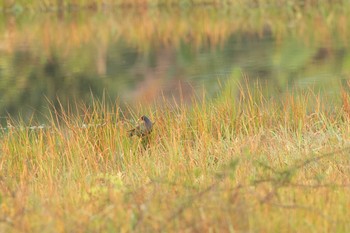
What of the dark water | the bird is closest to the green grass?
the bird

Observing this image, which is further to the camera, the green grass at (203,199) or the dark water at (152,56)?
the dark water at (152,56)

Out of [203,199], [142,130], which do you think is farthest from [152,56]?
[203,199]

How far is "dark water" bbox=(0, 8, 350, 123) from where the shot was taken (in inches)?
527

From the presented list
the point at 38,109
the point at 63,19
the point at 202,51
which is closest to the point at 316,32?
the point at 202,51

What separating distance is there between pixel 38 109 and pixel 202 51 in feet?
27.1

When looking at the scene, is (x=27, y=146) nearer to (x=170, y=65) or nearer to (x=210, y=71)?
(x=210, y=71)

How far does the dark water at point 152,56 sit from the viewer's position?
13383mm

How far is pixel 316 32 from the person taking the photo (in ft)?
73.9

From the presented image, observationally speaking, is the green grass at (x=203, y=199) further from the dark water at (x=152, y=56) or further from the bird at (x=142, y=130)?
the dark water at (x=152, y=56)

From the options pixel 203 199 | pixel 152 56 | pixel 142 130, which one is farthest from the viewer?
pixel 152 56

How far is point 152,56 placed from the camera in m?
19.1

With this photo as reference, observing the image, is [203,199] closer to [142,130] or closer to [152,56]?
[142,130]

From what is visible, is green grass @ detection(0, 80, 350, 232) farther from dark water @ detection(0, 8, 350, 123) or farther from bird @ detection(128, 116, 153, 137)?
dark water @ detection(0, 8, 350, 123)

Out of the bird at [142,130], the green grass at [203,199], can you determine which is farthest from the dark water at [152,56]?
the green grass at [203,199]
